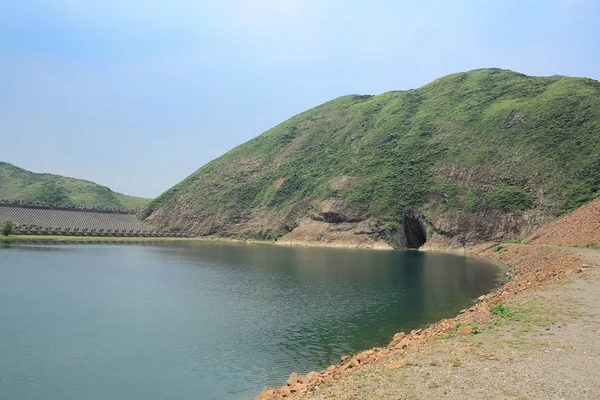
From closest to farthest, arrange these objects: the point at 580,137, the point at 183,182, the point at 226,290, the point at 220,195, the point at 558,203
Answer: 1. the point at 226,290
2. the point at 558,203
3. the point at 580,137
4. the point at 220,195
5. the point at 183,182

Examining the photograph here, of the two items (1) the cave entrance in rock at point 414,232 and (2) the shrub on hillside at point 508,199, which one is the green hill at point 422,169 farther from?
(1) the cave entrance in rock at point 414,232

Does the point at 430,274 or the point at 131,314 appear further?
the point at 430,274

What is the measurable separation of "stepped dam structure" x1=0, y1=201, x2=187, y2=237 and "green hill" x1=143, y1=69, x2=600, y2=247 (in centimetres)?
1097

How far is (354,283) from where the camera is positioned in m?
49.2

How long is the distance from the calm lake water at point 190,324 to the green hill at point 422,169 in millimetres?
59342

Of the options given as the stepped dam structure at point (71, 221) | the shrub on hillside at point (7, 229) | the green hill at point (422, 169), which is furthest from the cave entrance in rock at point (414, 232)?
the shrub on hillside at point (7, 229)

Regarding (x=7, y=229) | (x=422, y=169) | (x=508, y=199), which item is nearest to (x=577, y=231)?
Result: (x=508, y=199)

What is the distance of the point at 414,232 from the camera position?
406 feet

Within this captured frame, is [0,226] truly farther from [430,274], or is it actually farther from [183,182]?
[430,274]

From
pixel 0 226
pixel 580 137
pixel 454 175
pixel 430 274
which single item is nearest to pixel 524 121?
pixel 580 137

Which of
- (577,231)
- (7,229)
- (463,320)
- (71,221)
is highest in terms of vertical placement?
(577,231)

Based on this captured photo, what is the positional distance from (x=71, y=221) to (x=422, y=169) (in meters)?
117

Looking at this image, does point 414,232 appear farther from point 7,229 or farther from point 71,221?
point 71,221

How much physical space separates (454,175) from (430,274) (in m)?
71.2
